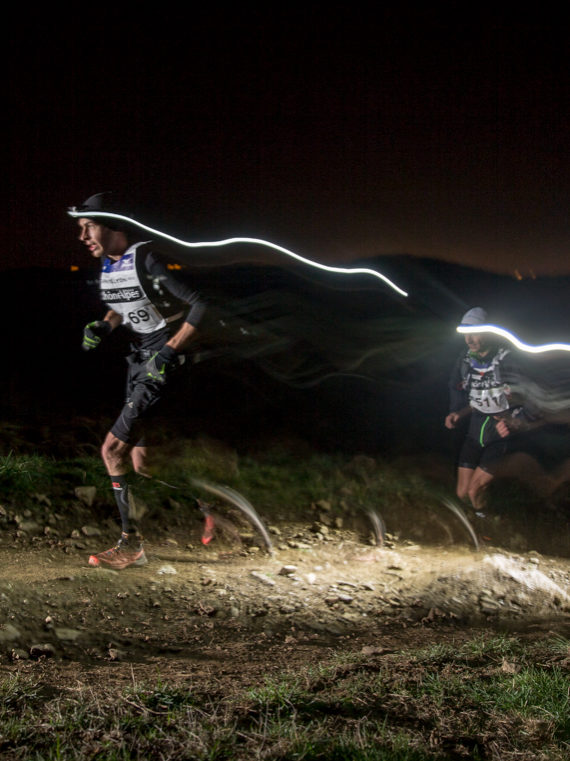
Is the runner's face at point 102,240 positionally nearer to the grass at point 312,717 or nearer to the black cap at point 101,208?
the black cap at point 101,208

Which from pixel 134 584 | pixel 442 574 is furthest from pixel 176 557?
pixel 442 574

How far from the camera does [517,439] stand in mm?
7230

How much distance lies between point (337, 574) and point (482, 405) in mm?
2349

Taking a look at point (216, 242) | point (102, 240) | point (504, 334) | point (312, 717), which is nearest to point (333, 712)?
point (312, 717)

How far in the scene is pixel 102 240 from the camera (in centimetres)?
592

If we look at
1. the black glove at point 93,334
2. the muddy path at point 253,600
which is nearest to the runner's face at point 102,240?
the black glove at point 93,334

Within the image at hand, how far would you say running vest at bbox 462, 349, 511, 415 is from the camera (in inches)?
268

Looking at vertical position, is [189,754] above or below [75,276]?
below

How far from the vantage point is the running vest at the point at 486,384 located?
22.3ft

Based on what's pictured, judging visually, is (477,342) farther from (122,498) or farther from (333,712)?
(333,712)

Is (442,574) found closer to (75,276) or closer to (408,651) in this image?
(408,651)

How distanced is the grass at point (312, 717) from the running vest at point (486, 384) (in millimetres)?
3480

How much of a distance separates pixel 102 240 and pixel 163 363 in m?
1.21

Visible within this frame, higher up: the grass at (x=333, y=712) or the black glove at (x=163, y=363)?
the black glove at (x=163, y=363)
